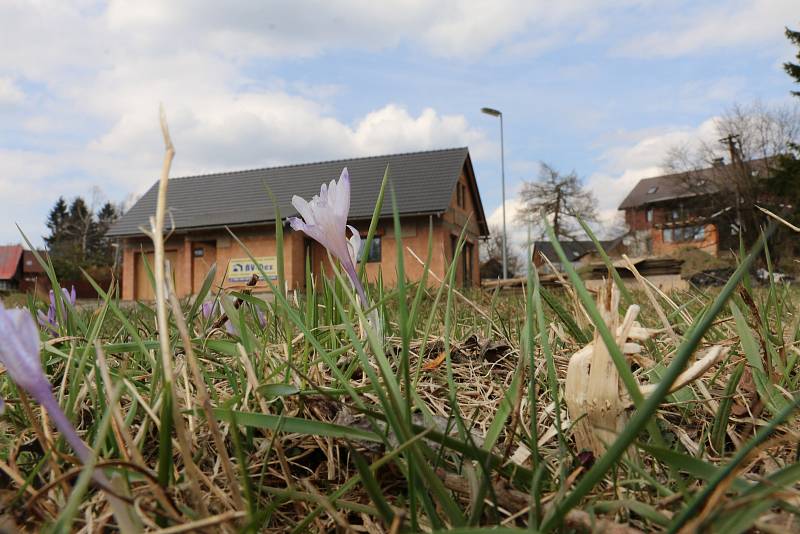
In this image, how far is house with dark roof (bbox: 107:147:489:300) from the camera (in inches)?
906

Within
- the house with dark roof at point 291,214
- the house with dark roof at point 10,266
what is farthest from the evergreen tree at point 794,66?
the house with dark roof at point 10,266

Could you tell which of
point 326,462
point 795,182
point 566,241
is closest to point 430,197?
point 795,182

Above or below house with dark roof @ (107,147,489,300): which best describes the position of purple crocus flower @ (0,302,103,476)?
below

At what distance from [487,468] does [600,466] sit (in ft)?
0.47

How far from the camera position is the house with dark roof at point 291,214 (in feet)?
75.5

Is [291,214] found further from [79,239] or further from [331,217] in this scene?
[79,239]

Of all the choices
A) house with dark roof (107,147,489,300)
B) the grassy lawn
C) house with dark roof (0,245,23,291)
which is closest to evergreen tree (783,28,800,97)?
house with dark roof (107,147,489,300)

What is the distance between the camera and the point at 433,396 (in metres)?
1.33

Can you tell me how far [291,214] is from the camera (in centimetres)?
2283

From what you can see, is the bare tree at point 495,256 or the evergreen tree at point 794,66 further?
the bare tree at point 495,256

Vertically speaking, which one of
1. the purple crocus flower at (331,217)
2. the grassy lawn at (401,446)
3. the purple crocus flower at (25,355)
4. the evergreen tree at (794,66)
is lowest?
the grassy lawn at (401,446)

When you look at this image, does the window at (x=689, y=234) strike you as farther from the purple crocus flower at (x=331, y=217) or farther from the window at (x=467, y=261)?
the purple crocus flower at (x=331, y=217)

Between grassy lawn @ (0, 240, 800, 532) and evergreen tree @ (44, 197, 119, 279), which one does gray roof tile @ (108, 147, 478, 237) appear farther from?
grassy lawn @ (0, 240, 800, 532)

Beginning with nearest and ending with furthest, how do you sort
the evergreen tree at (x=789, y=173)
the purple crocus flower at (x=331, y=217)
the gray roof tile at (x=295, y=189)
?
the purple crocus flower at (x=331, y=217) → the gray roof tile at (x=295, y=189) → the evergreen tree at (x=789, y=173)
